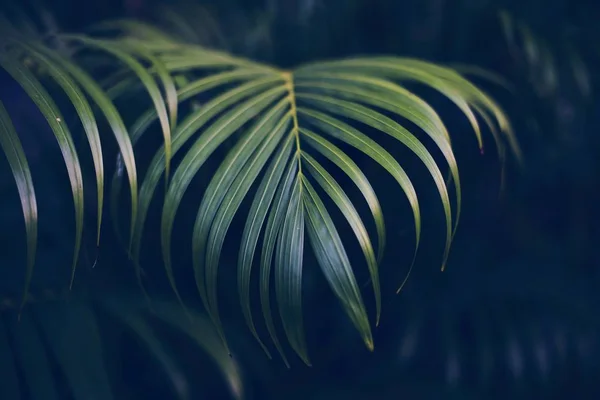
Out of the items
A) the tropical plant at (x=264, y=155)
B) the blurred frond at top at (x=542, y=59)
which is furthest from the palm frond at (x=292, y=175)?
the blurred frond at top at (x=542, y=59)

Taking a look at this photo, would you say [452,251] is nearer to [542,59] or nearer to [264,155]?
[542,59]

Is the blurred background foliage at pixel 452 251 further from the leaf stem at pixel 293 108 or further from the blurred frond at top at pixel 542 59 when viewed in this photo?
the leaf stem at pixel 293 108

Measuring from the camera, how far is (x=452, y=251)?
0.92 m

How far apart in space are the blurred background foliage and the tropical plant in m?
0.21

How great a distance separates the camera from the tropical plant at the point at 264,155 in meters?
0.47

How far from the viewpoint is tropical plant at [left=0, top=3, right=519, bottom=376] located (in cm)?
47

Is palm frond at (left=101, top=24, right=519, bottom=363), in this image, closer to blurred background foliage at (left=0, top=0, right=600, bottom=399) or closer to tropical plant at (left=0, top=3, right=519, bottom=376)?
tropical plant at (left=0, top=3, right=519, bottom=376)

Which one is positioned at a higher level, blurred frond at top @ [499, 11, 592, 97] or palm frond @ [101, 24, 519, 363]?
blurred frond at top @ [499, 11, 592, 97]

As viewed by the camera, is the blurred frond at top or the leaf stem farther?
the blurred frond at top

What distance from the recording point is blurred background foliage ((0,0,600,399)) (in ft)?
2.64

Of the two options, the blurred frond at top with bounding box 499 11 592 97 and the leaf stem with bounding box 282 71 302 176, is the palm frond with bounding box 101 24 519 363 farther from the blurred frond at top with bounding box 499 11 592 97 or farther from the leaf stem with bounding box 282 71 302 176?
the blurred frond at top with bounding box 499 11 592 97

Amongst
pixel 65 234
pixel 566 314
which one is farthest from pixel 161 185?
pixel 566 314

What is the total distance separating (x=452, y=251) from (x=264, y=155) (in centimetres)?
49

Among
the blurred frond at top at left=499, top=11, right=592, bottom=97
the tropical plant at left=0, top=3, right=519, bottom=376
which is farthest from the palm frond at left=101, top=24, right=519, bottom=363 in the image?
the blurred frond at top at left=499, top=11, right=592, bottom=97
